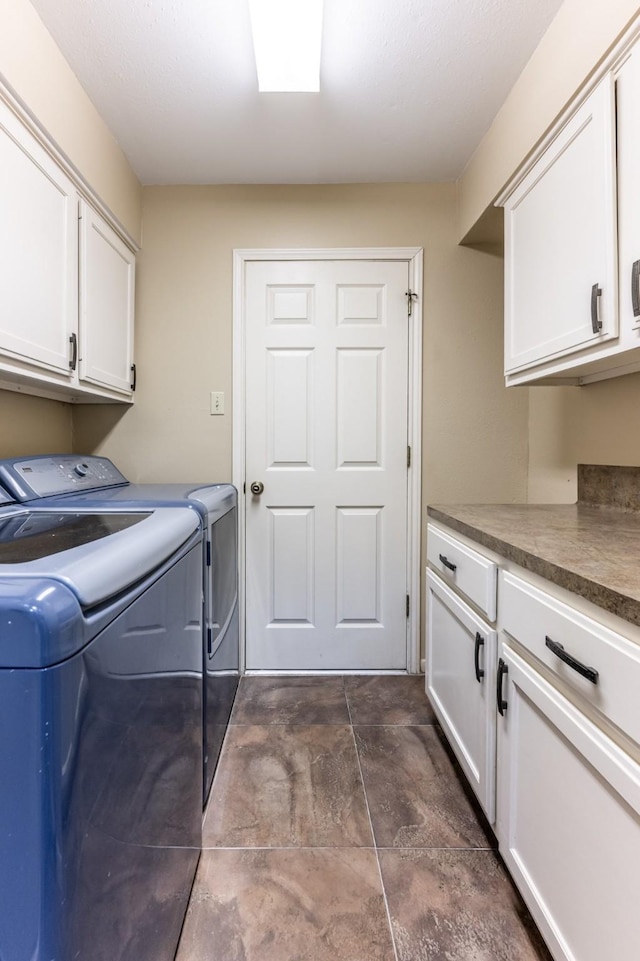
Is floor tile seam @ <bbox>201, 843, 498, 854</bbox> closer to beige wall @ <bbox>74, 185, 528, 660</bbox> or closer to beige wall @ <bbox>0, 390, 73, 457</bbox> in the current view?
beige wall @ <bbox>74, 185, 528, 660</bbox>

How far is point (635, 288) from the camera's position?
3.50ft

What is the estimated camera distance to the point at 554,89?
1.35 metres

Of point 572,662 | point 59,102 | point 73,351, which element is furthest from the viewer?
point 73,351

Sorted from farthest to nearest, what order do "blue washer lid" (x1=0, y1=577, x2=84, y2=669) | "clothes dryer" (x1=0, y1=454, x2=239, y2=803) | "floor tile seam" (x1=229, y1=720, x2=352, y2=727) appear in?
"floor tile seam" (x1=229, y1=720, x2=352, y2=727) → "clothes dryer" (x1=0, y1=454, x2=239, y2=803) → "blue washer lid" (x1=0, y1=577, x2=84, y2=669)

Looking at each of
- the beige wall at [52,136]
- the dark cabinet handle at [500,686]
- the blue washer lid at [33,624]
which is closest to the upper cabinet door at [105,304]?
the beige wall at [52,136]

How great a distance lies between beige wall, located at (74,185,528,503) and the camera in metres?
2.14

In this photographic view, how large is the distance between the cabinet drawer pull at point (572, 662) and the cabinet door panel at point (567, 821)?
0.27 ft

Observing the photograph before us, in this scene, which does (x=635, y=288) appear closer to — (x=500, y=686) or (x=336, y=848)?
(x=500, y=686)

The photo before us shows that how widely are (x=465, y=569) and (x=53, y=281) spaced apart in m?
1.54

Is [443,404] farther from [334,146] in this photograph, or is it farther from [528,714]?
[528,714]

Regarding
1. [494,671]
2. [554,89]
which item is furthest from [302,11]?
[494,671]

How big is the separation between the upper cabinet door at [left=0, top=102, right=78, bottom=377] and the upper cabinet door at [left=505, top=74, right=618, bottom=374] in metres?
1.52

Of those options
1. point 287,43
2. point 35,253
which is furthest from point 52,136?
point 287,43

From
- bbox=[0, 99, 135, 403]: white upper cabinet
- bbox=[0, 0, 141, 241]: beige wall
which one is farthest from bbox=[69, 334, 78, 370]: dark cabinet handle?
bbox=[0, 0, 141, 241]: beige wall
